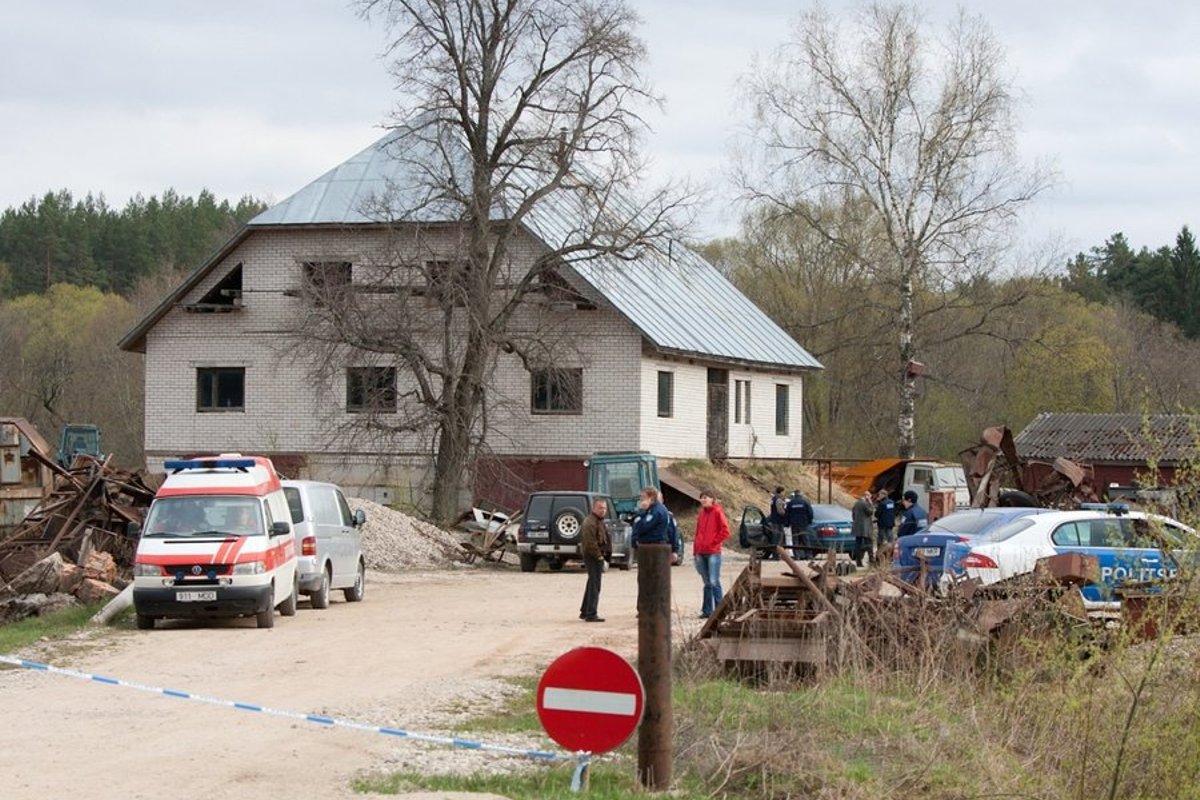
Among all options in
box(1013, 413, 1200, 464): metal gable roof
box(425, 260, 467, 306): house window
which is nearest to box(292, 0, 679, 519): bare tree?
box(425, 260, 467, 306): house window

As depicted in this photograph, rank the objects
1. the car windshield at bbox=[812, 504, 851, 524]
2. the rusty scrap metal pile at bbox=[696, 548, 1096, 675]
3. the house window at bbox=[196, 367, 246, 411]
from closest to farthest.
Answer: the rusty scrap metal pile at bbox=[696, 548, 1096, 675], the car windshield at bbox=[812, 504, 851, 524], the house window at bbox=[196, 367, 246, 411]

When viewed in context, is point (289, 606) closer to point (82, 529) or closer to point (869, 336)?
point (82, 529)

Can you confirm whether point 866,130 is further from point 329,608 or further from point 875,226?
point 329,608

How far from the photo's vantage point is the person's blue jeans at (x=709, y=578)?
Answer: 25.0 metres

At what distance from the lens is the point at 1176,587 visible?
1258 centimetres

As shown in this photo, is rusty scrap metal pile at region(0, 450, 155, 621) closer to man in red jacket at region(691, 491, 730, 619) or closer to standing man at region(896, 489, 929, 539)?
man in red jacket at region(691, 491, 730, 619)

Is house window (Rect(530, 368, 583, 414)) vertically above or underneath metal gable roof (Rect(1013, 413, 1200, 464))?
above

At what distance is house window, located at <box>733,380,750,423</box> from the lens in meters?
56.7

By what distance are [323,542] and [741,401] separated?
3133 cm

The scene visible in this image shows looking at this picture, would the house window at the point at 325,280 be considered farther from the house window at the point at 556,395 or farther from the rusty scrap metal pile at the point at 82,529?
the rusty scrap metal pile at the point at 82,529

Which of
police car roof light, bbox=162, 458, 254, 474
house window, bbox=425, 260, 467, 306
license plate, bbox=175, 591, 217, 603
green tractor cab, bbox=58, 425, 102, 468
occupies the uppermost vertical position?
house window, bbox=425, 260, 467, 306

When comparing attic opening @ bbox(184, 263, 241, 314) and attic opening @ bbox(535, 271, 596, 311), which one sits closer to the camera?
attic opening @ bbox(535, 271, 596, 311)

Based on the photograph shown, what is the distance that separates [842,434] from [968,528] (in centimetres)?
5151

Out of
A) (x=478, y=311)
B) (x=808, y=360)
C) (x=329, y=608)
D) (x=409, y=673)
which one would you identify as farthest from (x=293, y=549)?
(x=808, y=360)
